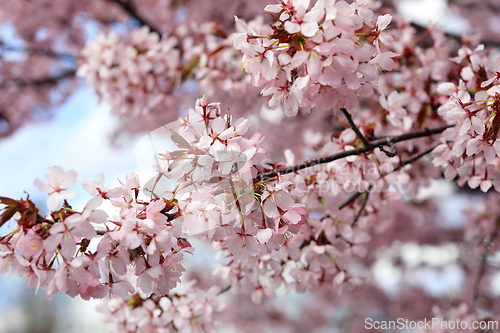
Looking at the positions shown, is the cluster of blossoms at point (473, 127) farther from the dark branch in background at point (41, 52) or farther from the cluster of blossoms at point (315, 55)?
the dark branch in background at point (41, 52)

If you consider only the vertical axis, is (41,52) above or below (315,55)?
above

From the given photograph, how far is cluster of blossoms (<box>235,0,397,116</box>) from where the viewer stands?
2.15ft

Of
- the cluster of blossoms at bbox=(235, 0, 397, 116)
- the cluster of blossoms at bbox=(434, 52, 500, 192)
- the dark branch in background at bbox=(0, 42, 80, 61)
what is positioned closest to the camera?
the cluster of blossoms at bbox=(235, 0, 397, 116)

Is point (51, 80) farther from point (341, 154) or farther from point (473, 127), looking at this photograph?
point (473, 127)

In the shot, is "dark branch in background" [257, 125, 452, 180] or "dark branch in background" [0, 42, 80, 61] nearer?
"dark branch in background" [257, 125, 452, 180]

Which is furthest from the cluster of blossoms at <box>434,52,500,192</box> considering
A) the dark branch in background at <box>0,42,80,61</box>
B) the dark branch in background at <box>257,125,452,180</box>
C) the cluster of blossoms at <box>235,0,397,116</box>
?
the dark branch in background at <box>0,42,80,61</box>

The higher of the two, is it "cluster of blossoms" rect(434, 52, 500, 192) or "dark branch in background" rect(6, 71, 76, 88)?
"dark branch in background" rect(6, 71, 76, 88)

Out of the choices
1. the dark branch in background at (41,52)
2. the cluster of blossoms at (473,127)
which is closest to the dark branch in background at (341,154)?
the cluster of blossoms at (473,127)

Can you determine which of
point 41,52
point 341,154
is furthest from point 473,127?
point 41,52

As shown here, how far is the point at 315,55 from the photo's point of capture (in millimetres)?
665

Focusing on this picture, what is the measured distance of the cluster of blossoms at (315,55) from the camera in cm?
65

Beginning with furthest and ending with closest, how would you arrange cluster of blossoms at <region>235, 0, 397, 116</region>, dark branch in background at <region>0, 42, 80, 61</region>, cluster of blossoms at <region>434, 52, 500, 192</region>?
dark branch in background at <region>0, 42, 80, 61</region>
cluster of blossoms at <region>434, 52, 500, 192</region>
cluster of blossoms at <region>235, 0, 397, 116</region>

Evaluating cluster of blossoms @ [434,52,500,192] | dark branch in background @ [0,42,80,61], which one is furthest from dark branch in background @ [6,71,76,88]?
cluster of blossoms @ [434,52,500,192]

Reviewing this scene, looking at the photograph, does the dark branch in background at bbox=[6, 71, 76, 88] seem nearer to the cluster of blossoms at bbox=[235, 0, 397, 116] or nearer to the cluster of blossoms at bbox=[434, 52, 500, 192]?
the cluster of blossoms at bbox=[235, 0, 397, 116]
